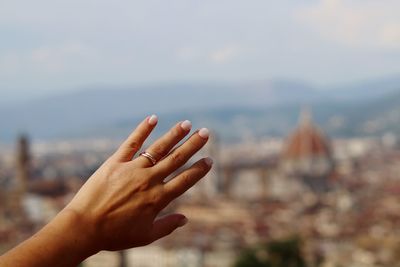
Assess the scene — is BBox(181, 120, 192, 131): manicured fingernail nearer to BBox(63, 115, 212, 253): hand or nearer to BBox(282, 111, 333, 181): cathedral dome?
BBox(63, 115, 212, 253): hand

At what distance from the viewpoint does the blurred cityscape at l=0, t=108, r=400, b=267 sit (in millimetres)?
22562

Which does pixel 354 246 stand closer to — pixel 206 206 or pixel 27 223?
pixel 27 223

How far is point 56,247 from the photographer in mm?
994

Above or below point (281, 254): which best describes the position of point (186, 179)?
above

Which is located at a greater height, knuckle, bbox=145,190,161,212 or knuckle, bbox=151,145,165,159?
knuckle, bbox=151,145,165,159

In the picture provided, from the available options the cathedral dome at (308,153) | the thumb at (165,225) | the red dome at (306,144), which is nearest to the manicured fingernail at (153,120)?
the thumb at (165,225)

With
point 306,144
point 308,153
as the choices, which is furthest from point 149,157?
point 308,153

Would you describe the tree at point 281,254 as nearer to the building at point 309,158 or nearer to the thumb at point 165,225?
the thumb at point 165,225

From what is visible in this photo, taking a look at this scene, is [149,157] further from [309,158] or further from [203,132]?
[309,158]

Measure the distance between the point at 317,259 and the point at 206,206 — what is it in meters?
16.5

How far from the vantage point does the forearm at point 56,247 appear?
97 cm

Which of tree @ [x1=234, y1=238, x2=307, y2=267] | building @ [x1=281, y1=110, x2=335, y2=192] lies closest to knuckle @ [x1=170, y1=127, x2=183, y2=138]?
tree @ [x1=234, y1=238, x2=307, y2=267]

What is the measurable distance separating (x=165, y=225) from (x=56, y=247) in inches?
6.0

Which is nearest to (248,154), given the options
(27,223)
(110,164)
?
(27,223)
